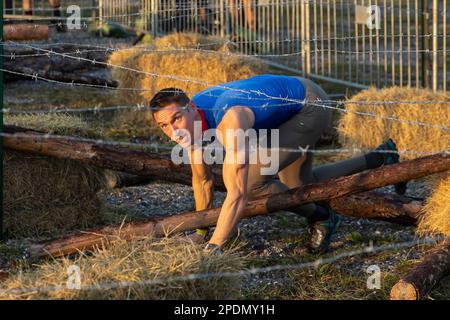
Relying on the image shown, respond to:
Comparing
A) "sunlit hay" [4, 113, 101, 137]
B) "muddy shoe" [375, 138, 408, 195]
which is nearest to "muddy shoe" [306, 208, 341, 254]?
"muddy shoe" [375, 138, 408, 195]

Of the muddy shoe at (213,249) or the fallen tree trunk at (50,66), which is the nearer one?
the muddy shoe at (213,249)

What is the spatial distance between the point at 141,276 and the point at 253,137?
160 centimetres

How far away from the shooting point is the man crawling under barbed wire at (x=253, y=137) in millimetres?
5129

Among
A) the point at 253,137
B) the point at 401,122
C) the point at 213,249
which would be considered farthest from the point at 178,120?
the point at 401,122

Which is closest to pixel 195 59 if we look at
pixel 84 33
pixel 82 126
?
pixel 82 126

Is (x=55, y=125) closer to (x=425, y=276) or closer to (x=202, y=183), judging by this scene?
(x=202, y=183)

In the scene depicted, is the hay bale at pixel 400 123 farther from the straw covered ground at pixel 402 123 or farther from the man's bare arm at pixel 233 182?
the man's bare arm at pixel 233 182

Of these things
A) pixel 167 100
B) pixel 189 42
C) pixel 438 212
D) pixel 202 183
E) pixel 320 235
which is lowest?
pixel 320 235

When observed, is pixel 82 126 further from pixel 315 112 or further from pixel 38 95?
pixel 38 95

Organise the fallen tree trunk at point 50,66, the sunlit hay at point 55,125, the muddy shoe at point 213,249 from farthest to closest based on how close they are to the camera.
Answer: the fallen tree trunk at point 50,66 → the sunlit hay at point 55,125 → the muddy shoe at point 213,249

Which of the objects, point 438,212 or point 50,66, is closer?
point 438,212

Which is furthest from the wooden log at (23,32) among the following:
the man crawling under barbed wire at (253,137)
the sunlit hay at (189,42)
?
the sunlit hay at (189,42)

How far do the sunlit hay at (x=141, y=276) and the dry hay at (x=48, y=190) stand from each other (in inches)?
86.8

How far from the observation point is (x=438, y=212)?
5.99 metres
